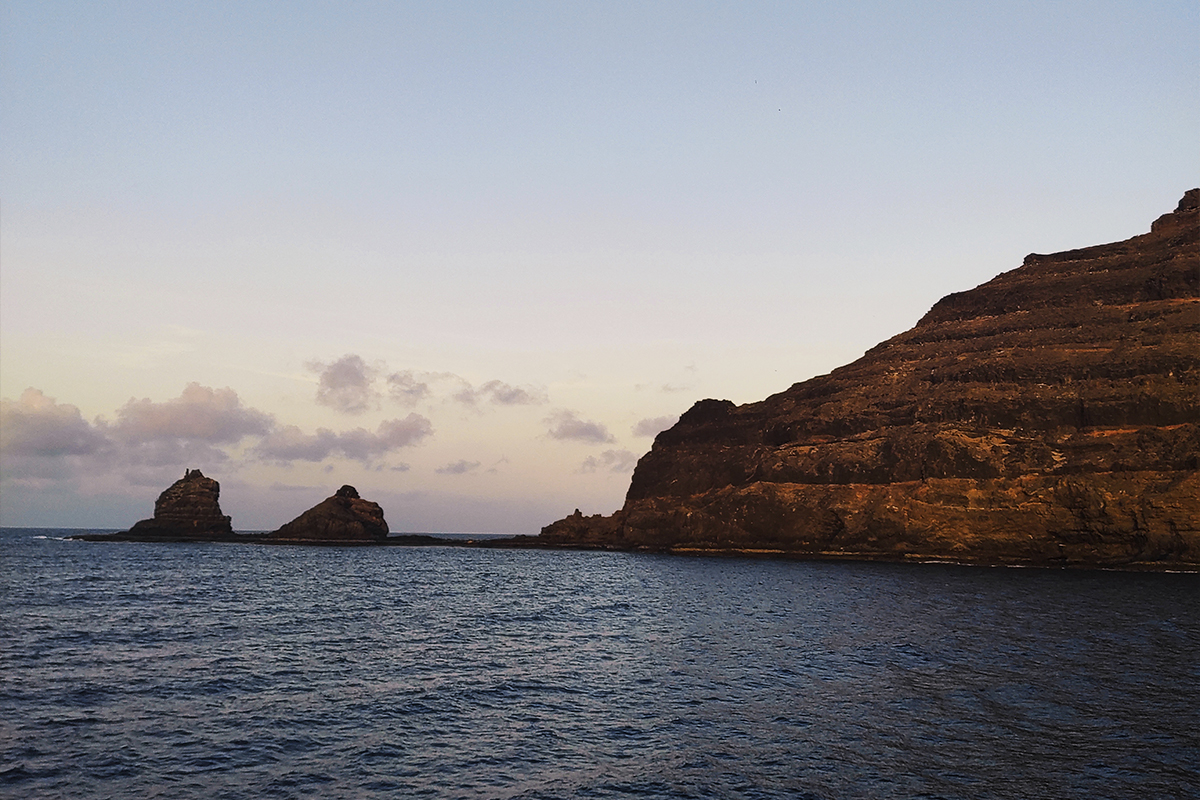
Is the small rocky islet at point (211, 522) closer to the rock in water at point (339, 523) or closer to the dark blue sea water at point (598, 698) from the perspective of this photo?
the rock in water at point (339, 523)

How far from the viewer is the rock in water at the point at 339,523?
16675 centimetres

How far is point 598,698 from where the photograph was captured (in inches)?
1091

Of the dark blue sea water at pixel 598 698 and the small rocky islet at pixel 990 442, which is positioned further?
the small rocky islet at pixel 990 442

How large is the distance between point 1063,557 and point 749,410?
61065 mm

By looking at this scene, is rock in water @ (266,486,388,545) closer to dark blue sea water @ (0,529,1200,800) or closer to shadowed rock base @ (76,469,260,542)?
shadowed rock base @ (76,469,260,542)

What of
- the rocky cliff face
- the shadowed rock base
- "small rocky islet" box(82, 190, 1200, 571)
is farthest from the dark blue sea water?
the shadowed rock base

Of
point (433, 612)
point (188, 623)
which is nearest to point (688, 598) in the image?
point (433, 612)

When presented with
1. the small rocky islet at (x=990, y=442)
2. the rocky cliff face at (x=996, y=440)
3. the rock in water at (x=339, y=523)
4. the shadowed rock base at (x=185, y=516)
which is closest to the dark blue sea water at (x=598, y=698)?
the rocky cliff face at (x=996, y=440)

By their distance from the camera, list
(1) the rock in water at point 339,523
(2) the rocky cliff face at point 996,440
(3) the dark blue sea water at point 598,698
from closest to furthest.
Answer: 1. (3) the dark blue sea water at point 598,698
2. (2) the rocky cliff face at point 996,440
3. (1) the rock in water at point 339,523

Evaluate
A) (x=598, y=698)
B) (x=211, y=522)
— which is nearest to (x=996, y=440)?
(x=598, y=698)

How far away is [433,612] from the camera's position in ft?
168

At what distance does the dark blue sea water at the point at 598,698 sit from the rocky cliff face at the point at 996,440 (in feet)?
128

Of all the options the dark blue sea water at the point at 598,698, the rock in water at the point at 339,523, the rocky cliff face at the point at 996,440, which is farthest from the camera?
the rock in water at the point at 339,523

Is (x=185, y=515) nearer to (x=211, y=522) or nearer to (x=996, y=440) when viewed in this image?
(x=211, y=522)
